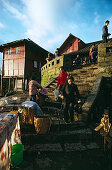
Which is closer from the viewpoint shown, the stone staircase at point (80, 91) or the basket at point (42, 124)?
the basket at point (42, 124)

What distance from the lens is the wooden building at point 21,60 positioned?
732 inches

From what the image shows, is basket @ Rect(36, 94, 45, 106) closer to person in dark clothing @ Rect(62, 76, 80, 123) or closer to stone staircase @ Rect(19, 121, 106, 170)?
person in dark clothing @ Rect(62, 76, 80, 123)

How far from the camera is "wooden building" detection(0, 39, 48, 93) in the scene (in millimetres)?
18594

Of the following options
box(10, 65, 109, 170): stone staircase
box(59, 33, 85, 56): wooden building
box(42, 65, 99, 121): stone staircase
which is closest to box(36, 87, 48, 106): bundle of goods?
box(42, 65, 99, 121): stone staircase

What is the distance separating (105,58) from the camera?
7.48 metres

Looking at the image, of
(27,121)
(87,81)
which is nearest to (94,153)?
(27,121)

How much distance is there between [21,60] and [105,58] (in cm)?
1475

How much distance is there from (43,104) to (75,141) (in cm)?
295

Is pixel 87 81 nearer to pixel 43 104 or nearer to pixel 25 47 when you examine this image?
pixel 43 104

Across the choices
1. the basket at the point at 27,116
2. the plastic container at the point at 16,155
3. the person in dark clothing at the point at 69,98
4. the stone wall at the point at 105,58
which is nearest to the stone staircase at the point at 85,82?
the stone wall at the point at 105,58

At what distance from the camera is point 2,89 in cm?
2005

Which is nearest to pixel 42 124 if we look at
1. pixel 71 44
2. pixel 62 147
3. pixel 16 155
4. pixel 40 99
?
pixel 62 147

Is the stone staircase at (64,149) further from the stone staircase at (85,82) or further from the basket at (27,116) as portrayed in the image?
the stone staircase at (85,82)

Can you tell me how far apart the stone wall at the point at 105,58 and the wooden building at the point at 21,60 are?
41.8ft
